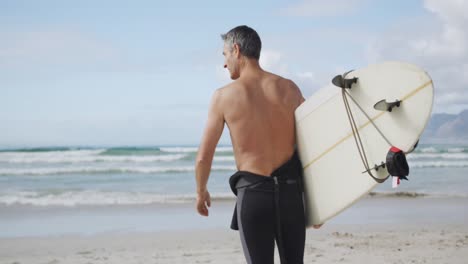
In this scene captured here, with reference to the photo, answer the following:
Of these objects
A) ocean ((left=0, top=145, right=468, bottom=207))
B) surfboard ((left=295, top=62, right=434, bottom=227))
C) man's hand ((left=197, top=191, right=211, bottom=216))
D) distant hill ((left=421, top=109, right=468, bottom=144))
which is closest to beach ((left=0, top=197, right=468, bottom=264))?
ocean ((left=0, top=145, right=468, bottom=207))

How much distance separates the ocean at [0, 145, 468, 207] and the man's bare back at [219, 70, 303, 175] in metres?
8.16

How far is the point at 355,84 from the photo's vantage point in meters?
2.97

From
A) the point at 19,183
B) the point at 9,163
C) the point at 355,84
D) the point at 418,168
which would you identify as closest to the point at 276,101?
the point at 355,84

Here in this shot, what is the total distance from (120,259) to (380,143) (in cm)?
390

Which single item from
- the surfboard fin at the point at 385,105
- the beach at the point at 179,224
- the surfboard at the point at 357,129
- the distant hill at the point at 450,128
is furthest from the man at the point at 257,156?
the distant hill at the point at 450,128

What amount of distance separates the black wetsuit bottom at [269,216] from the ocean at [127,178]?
8137mm

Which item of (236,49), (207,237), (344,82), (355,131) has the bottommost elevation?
(207,237)

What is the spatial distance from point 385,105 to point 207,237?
4.56 meters

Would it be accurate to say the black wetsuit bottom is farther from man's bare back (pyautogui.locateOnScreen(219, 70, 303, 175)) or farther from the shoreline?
the shoreline

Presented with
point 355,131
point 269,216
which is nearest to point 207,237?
point 355,131

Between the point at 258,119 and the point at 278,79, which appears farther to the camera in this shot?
the point at 278,79

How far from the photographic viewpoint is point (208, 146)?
2.69 meters

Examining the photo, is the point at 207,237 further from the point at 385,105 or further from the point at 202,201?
the point at 385,105

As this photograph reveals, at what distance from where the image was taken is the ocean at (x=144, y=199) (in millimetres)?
8312
